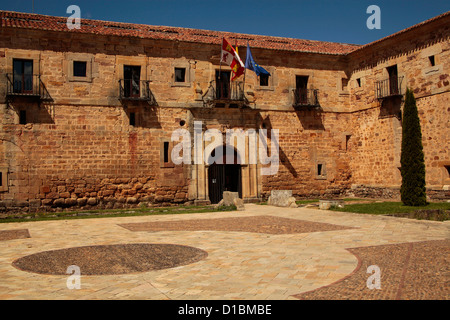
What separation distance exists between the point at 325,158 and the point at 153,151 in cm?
928

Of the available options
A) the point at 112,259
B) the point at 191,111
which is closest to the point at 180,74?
the point at 191,111

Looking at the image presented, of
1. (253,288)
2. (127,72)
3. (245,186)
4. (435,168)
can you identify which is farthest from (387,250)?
(127,72)

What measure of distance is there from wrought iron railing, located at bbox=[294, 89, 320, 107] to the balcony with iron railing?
9.72ft

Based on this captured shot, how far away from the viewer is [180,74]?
66.7 feet

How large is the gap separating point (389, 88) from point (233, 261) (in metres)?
16.4

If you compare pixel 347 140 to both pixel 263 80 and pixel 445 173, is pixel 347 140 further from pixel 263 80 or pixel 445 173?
pixel 445 173

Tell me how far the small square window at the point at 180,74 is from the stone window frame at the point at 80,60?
3926mm

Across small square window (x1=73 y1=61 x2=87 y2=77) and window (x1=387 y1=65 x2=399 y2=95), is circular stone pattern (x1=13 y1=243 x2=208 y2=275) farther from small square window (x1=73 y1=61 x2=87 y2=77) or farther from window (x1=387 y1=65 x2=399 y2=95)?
window (x1=387 y1=65 x2=399 y2=95)

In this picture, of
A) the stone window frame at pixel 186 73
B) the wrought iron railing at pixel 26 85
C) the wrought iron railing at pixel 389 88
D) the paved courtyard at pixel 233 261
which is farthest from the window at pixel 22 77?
the wrought iron railing at pixel 389 88

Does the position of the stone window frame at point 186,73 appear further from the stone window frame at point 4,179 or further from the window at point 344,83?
the window at point 344,83

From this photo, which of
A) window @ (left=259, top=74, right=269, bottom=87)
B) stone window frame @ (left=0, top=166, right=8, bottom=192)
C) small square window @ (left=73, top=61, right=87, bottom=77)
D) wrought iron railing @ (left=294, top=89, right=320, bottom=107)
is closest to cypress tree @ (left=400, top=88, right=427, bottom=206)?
wrought iron railing @ (left=294, top=89, right=320, bottom=107)

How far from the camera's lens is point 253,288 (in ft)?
16.6

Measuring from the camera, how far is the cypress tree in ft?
51.6
